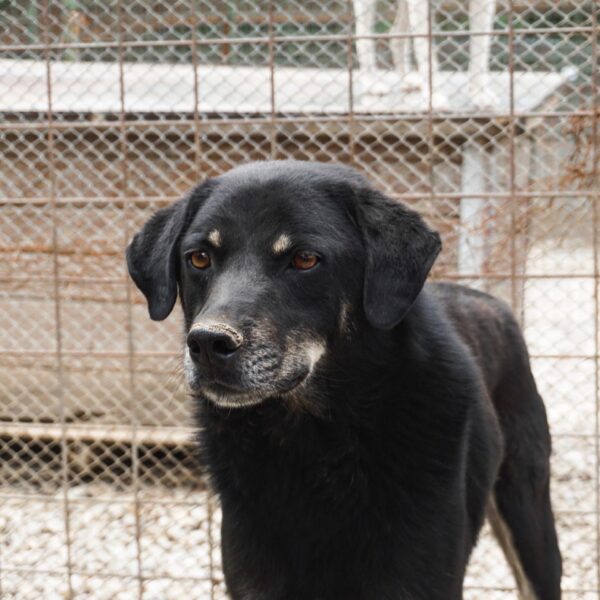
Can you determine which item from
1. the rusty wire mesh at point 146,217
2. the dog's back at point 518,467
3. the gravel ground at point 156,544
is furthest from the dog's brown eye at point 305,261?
the rusty wire mesh at point 146,217

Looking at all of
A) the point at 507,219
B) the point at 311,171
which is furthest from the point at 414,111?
the point at 311,171

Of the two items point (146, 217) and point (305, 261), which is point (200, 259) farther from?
point (146, 217)

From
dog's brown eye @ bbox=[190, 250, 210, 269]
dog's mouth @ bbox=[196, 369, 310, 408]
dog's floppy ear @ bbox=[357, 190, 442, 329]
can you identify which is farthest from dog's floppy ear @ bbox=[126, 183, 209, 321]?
dog's floppy ear @ bbox=[357, 190, 442, 329]

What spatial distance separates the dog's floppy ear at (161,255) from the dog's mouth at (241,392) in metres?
0.36

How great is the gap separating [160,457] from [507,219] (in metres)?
2.56

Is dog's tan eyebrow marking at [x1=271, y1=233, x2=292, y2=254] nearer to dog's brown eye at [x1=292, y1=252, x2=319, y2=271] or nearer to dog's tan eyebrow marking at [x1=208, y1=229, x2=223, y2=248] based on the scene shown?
dog's brown eye at [x1=292, y1=252, x2=319, y2=271]

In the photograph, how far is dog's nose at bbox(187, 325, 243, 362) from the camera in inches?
84.4

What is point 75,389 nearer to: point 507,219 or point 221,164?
point 221,164

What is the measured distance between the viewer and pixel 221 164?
539 cm

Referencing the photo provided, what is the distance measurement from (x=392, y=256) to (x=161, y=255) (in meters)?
0.67

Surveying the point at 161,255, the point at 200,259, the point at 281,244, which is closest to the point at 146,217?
the point at 161,255

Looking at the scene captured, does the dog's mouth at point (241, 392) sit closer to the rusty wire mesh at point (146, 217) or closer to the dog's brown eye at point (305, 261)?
the dog's brown eye at point (305, 261)

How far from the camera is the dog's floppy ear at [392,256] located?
2365mm

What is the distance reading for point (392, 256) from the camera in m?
2.40
